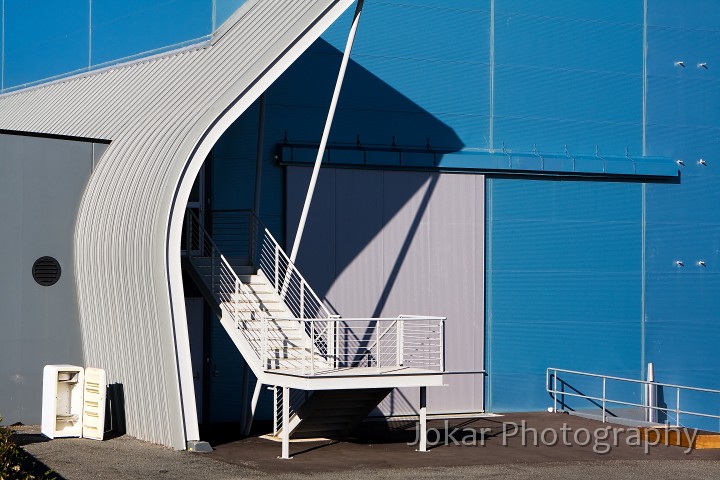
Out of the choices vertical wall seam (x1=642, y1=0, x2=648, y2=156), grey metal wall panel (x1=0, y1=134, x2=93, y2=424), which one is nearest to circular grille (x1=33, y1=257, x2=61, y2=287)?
grey metal wall panel (x1=0, y1=134, x2=93, y2=424)

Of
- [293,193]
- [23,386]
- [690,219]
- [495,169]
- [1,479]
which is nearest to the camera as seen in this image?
[1,479]

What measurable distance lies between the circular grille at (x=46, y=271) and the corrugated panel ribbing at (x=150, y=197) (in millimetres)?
390

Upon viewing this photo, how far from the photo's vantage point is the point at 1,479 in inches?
373

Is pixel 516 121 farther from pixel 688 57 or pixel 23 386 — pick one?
pixel 23 386

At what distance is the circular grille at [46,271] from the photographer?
19.2m

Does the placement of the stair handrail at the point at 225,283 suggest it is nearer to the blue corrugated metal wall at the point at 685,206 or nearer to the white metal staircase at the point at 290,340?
the white metal staircase at the point at 290,340

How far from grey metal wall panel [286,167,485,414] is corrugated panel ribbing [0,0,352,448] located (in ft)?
10.1

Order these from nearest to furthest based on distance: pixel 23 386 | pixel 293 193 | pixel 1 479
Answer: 1. pixel 1 479
2. pixel 23 386
3. pixel 293 193

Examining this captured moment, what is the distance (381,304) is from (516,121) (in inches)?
192

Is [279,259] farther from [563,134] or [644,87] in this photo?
[644,87]

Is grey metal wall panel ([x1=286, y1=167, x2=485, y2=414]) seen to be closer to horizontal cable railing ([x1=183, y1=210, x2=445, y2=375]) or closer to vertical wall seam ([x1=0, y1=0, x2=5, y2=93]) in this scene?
horizontal cable railing ([x1=183, y1=210, x2=445, y2=375])

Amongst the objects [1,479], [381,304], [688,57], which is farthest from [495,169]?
[1,479]

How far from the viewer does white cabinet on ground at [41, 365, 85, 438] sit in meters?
17.7

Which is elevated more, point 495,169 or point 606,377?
point 495,169
